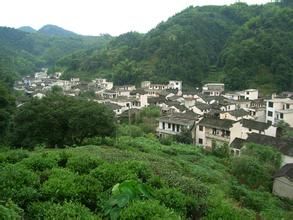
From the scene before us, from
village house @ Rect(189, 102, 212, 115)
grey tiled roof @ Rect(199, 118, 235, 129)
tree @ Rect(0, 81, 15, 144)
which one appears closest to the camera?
tree @ Rect(0, 81, 15, 144)

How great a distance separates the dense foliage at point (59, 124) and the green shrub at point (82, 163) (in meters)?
12.8

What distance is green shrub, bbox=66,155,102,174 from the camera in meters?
10.9

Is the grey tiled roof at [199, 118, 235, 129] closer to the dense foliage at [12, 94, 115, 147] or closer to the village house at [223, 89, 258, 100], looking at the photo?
the dense foliage at [12, 94, 115, 147]

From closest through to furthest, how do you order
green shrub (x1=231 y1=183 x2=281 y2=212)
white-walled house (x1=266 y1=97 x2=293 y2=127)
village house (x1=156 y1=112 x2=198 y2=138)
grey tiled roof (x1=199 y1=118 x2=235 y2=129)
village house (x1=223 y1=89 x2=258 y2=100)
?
green shrub (x1=231 y1=183 x2=281 y2=212) < grey tiled roof (x1=199 y1=118 x2=235 y2=129) < village house (x1=156 y1=112 x2=198 y2=138) < white-walled house (x1=266 y1=97 x2=293 y2=127) < village house (x1=223 y1=89 x2=258 y2=100)

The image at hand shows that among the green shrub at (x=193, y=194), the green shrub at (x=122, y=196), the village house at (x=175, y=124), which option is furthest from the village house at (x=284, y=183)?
the green shrub at (x=122, y=196)

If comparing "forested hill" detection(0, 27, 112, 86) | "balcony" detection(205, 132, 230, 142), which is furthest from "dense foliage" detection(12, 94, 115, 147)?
"forested hill" detection(0, 27, 112, 86)

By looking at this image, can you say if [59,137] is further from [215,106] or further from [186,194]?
[215,106]

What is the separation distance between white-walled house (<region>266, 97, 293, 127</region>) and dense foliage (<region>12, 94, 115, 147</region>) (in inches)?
1021

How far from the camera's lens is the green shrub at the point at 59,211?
7535mm

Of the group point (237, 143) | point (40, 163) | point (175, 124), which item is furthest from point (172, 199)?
point (175, 124)

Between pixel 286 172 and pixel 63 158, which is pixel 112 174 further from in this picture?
pixel 286 172

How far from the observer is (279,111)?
43438 millimetres

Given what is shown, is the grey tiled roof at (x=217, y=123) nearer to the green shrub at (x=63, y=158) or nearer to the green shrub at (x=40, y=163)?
the green shrub at (x=63, y=158)

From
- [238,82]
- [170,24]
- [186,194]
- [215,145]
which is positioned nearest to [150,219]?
[186,194]
